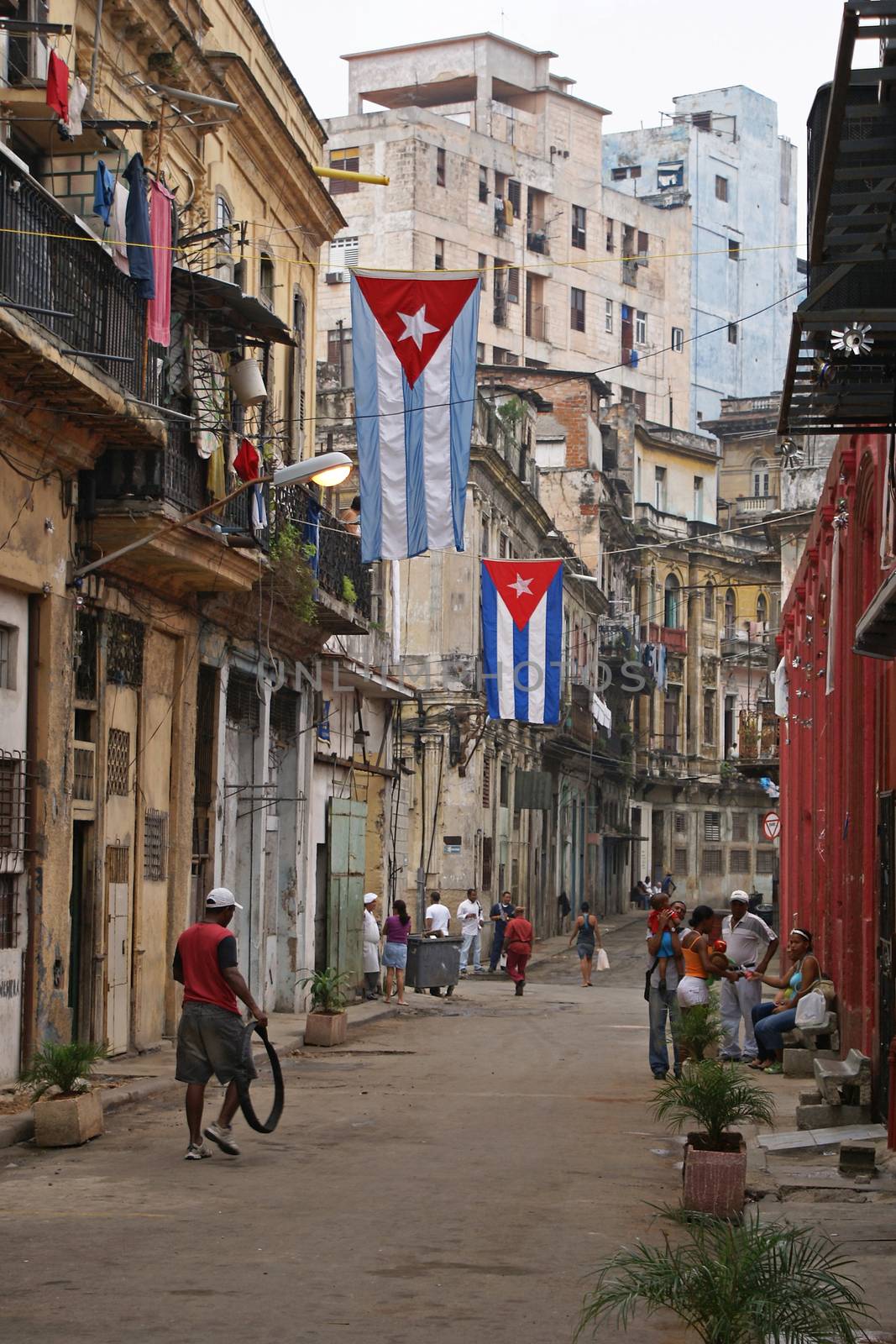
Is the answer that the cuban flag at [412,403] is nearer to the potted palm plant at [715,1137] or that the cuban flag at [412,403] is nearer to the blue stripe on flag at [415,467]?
the blue stripe on flag at [415,467]

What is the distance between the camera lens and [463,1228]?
9.08 metres

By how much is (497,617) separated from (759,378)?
63.4 metres

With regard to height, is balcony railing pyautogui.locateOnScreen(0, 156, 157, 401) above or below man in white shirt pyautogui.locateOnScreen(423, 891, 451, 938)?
above

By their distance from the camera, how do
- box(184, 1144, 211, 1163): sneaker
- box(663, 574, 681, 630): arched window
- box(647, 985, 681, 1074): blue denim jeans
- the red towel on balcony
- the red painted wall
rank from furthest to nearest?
box(663, 574, 681, 630): arched window, box(647, 985, 681, 1074): blue denim jeans, the red painted wall, the red towel on balcony, box(184, 1144, 211, 1163): sneaker

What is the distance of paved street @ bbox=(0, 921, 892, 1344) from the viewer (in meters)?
7.17

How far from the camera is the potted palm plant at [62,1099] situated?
11.6 m

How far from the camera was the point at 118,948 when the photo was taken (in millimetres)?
17016

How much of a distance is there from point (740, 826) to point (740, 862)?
1481mm

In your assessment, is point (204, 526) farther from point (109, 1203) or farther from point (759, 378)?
point (759, 378)

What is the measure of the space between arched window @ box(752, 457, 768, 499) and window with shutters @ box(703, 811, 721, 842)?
14.6 m

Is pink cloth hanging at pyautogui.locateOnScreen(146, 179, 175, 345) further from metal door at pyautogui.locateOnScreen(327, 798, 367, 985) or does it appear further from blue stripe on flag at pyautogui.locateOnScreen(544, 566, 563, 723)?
blue stripe on flag at pyautogui.locateOnScreen(544, 566, 563, 723)

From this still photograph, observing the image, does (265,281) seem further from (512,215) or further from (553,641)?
(512,215)

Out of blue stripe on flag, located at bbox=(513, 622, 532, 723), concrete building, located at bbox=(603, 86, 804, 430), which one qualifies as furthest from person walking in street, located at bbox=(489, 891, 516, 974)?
concrete building, located at bbox=(603, 86, 804, 430)

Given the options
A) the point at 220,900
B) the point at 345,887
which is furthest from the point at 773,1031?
the point at 345,887
